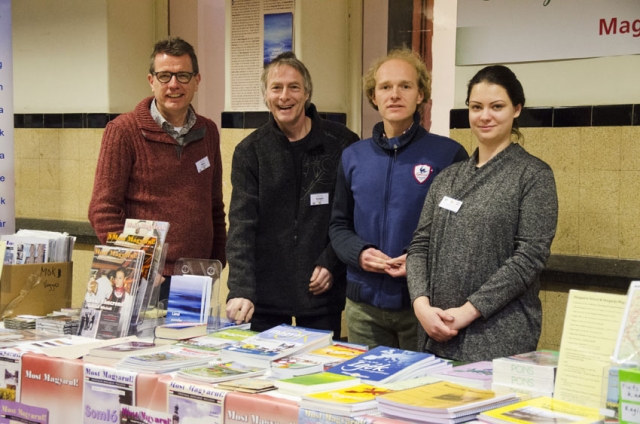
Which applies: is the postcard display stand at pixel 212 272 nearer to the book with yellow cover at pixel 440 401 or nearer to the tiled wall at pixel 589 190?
the book with yellow cover at pixel 440 401

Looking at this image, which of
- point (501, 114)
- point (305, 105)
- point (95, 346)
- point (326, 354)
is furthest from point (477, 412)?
point (305, 105)

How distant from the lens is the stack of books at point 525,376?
6.77ft

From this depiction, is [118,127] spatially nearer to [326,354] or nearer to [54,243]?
[54,243]

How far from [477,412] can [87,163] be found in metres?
4.97

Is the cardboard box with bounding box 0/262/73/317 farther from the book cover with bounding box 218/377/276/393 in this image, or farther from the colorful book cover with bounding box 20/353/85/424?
the book cover with bounding box 218/377/276/393

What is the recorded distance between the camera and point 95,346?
2.64m

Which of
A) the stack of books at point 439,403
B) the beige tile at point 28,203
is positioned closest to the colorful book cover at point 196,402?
the stack of books at point 439,403

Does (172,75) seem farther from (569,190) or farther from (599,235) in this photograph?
(599,235)

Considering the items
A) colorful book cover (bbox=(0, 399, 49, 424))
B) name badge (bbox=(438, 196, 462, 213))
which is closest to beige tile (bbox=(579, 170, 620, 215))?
name badge (bbox=(438, 196, 462, 213))

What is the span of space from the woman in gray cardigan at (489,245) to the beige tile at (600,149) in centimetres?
151

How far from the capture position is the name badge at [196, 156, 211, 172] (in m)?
3.49

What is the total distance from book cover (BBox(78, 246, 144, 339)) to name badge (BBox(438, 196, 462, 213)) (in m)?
1.05

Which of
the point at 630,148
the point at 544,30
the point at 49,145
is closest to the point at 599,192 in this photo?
the point at 630,148

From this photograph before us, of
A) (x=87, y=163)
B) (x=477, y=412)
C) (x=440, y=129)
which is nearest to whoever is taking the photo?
(x=477, y=412)
